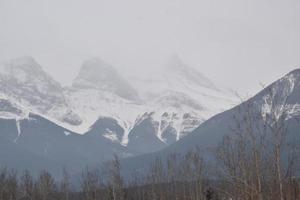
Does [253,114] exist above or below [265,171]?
above

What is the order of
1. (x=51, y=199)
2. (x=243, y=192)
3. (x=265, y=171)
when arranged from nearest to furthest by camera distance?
(x=243, y=192) < (x=265, y=171) < (x=51, y=199)

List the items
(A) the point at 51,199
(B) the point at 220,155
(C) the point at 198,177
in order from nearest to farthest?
1. (B) the point at 220,155
2. (C) the point at 198,177
3. (A) the point at 51,199

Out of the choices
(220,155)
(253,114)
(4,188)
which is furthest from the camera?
(4,188)

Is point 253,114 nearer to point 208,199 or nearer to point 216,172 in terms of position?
point 216,172

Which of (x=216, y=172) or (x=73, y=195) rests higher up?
(x=73, y=195)

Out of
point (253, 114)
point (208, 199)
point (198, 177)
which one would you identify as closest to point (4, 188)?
point (198, 177)

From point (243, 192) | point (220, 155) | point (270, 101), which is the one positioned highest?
point (270, 101)

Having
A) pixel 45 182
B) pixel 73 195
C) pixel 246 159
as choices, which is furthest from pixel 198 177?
pixel 73 195

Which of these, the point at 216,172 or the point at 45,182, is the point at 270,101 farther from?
the point at 45,182

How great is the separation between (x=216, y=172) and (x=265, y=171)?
7.74 m

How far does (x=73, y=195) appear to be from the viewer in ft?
579

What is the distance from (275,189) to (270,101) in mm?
4356

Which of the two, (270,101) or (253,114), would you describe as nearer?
(270,101)

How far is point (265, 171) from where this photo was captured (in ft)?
120
